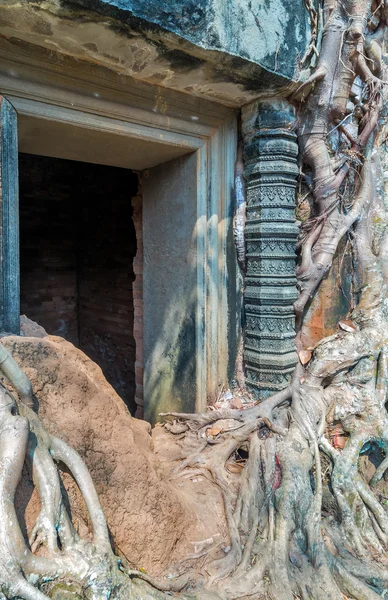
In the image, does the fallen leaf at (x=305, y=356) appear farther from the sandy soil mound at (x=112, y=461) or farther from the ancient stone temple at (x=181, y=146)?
the sandy soil mound at (x=112, y=461)

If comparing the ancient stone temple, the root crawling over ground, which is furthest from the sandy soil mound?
the ancient stone temple

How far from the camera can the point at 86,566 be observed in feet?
3.80

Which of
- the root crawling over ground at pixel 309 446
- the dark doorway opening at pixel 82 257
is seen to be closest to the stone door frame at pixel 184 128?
the root crawling over ground at pixel 309 446

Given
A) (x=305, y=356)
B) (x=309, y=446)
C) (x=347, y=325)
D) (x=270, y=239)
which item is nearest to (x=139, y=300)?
(x=270, y=239)

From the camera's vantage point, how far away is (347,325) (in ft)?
9.57

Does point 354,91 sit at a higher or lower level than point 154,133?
higher

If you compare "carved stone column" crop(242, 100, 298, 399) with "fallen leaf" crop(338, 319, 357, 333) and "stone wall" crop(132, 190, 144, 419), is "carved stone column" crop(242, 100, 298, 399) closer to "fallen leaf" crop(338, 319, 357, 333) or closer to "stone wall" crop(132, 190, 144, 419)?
"fallen leaf" crop(338, 319, 357, 333)

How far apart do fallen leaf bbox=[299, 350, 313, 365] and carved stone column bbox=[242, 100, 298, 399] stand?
4.5 inches

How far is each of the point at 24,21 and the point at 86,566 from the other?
6.70ft

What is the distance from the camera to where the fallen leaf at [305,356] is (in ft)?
9.18

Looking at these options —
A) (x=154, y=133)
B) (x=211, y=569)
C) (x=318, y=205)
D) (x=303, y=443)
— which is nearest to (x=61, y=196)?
(x=154, y=133)

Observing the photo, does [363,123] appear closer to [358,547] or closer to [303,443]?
[303,443]

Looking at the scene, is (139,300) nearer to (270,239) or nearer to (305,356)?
(270,239)

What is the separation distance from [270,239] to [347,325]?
0.89m
